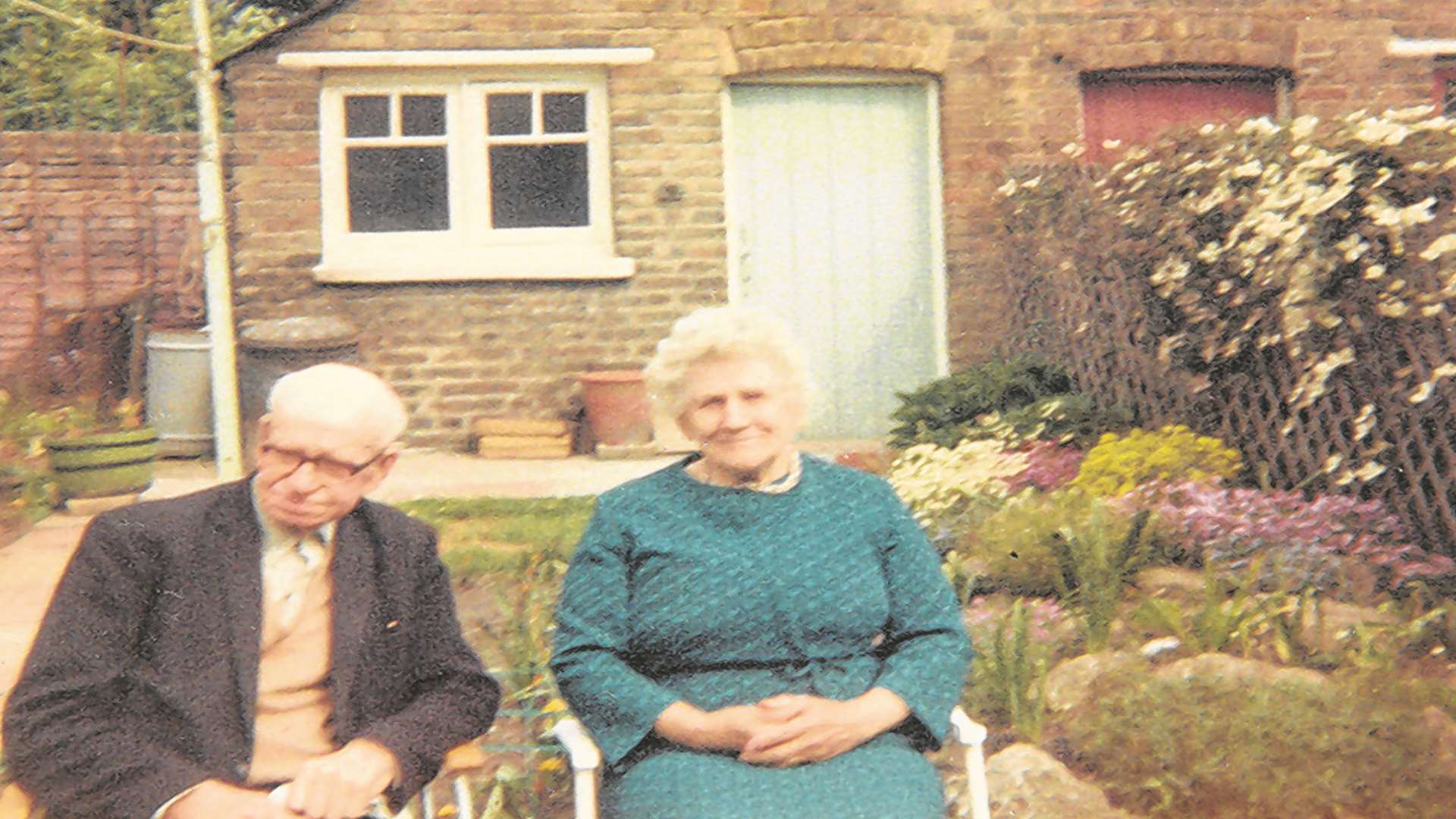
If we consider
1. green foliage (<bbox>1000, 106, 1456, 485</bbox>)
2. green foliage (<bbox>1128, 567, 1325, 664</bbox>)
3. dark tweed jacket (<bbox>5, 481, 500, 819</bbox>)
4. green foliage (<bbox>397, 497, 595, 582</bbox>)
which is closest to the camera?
dark tweed jacket (<bbox>5, 481, 500, 819</bbox>)

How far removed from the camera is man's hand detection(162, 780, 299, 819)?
262cm

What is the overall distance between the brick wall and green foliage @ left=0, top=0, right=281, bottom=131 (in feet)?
5.23

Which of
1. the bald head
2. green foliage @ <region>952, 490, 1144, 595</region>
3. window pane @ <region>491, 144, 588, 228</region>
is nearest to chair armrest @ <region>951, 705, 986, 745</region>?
the bald head

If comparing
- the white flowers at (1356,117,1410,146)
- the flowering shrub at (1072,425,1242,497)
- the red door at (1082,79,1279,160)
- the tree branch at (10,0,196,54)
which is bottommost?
the flowering shrub at (1072,425,1242,497)

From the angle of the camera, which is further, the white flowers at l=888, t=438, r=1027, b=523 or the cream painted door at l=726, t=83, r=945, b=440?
the cream painted door at l=726, t=83, r=945, b=440

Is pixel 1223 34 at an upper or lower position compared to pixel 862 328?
upper

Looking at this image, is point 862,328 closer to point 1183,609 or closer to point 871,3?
point 871,3

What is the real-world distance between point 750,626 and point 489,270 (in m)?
7.26

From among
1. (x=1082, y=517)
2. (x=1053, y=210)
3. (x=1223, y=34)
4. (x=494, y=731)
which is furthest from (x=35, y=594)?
(x=1223, y=34)

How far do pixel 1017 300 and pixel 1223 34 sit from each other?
7.28 feet

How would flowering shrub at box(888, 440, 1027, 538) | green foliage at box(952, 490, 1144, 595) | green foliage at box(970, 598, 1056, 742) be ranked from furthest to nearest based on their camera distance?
flowering shrub at box(888, 440, 1027, 538)
green foliage at box(952, 490, 1144, 595)
green foliage at box(970, 598, 1056, 742)

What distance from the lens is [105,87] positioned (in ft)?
44.8

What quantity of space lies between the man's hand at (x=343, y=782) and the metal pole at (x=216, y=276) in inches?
242

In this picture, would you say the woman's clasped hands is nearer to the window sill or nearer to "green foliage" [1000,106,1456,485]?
"green foliage" [1000,106,1456,485]
